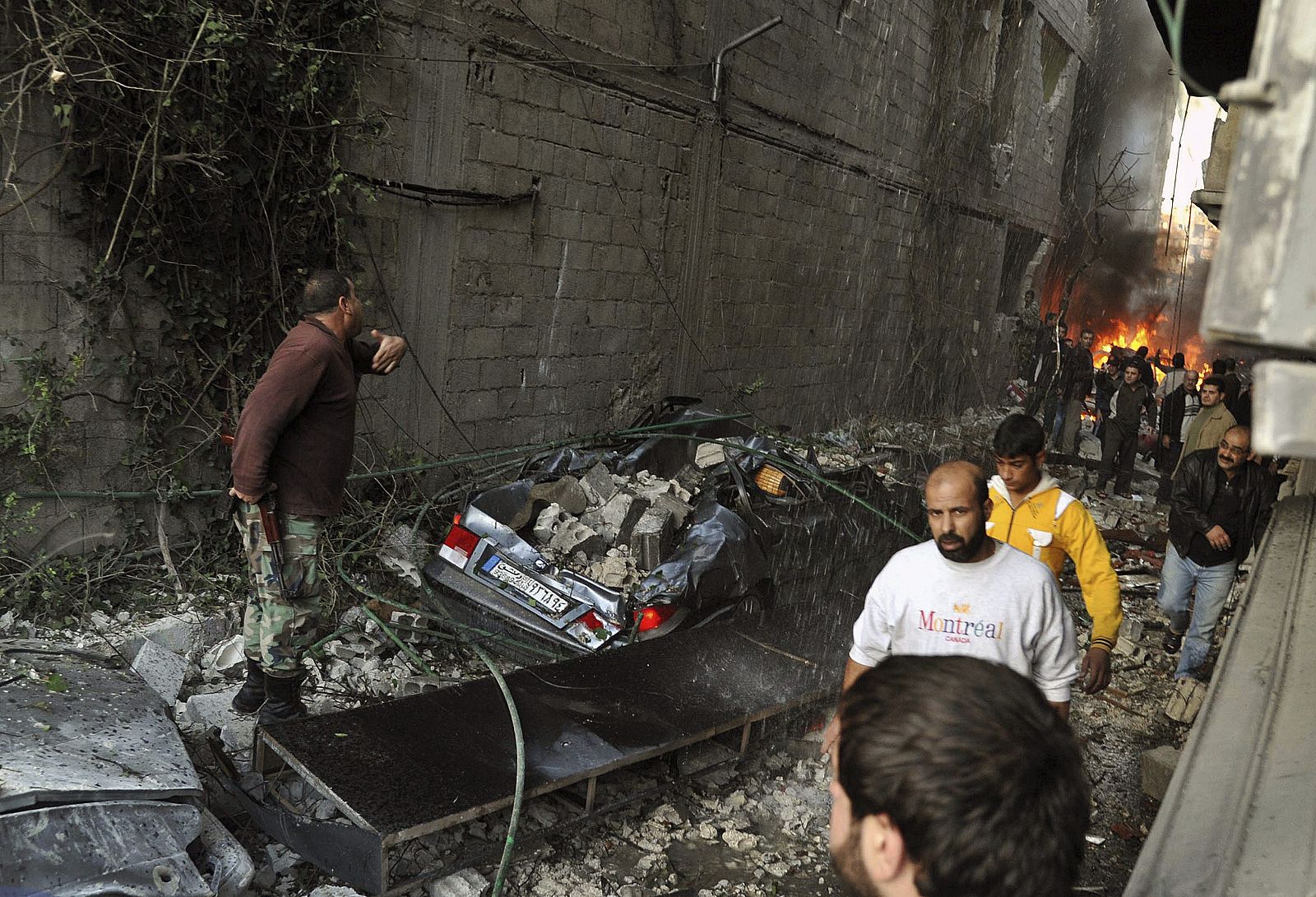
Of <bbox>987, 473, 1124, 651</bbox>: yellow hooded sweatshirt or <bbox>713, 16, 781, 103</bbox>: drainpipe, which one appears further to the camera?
<bbox>713, 16, 781, 103</bbox>: drainpipe

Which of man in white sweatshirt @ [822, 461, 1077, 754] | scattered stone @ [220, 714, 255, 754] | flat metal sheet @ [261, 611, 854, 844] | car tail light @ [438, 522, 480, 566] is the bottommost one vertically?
scattered stone @ [220, 714, 255, 754]

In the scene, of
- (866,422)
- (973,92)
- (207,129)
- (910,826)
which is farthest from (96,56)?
(973,92)

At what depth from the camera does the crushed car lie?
533 cm

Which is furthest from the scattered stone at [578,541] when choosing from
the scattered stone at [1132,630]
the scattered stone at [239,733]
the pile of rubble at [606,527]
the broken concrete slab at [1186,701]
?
the scattered stone at [1132,630]

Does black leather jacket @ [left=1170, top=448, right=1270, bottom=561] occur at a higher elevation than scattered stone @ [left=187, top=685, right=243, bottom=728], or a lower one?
higher

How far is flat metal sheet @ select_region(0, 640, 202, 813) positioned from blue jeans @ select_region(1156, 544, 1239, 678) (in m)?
5.88

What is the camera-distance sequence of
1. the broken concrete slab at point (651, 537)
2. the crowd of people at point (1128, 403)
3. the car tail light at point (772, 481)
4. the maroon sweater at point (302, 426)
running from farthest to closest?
the crowd of people at point (1128, 403) < the car tail light at point (772, 481) < the broken concrete slab at point (651, 537) < the maroon sweater at point (302, 426)

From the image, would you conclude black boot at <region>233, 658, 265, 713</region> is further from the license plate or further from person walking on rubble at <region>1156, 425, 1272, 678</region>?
person walking on rubble at <region>1156, 425, 1272, 678</region>

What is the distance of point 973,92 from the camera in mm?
16234

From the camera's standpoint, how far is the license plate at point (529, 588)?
210 inches

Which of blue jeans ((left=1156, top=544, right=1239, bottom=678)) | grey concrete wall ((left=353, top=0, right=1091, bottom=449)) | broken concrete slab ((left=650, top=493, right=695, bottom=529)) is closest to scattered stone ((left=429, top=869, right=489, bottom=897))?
broken concrete slab ((left=650, top=493, right=695, bottom=529))

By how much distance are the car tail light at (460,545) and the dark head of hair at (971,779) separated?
4.38 metres

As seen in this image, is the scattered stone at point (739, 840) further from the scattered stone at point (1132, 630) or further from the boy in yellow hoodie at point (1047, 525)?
the scattered stone at point (1132, 630)

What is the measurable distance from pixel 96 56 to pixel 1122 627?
7.64 m
